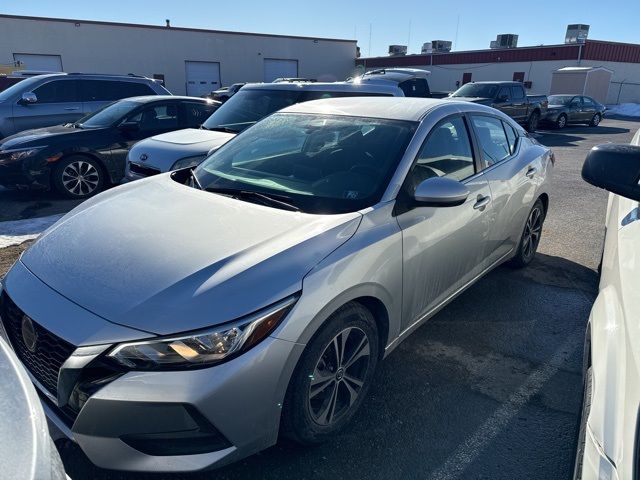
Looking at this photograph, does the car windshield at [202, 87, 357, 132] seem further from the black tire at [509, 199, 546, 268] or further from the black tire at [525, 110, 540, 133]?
the black tire at [525, 110, 540, 133]

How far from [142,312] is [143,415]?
1.30 ft

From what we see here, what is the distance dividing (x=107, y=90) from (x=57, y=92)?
0.91 meters

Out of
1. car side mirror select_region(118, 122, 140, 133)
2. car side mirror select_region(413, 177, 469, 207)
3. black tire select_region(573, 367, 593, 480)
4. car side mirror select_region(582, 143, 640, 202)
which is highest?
car side mirror select_region(582, 143, 640, 202)

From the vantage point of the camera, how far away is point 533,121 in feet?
60.1

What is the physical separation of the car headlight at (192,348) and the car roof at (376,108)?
1891mm

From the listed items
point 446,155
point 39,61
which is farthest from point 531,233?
point 39,61

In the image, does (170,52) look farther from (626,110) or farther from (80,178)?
(626,110)

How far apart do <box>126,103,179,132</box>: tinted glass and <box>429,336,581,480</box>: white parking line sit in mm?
6755

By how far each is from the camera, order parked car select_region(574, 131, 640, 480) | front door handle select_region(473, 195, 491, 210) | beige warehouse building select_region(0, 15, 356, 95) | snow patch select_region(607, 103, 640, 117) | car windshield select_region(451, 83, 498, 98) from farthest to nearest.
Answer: snow patch select_region(607, 103, 640, 117) < beige warehouse building select_region(0, 15, 356, 95) < car windshield select_region(451, 83, 498, 98) < front door handle select_region(473, 195, 491, 210) < parked car select_region(574, 131, 640, 480)

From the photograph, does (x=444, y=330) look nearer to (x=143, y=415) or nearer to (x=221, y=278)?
(x=221, y=278)

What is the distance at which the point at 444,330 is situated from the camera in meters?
3.68

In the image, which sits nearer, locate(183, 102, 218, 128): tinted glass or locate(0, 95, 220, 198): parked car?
locate(0, 95, 220, 198): parked car

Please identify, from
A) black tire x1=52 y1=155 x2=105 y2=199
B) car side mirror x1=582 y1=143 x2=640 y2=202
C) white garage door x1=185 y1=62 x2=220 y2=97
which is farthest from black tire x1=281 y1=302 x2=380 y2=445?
white garage door x1=185 y1=62 x2=220 y2=97

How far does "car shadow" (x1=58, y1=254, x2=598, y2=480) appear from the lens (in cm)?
235
